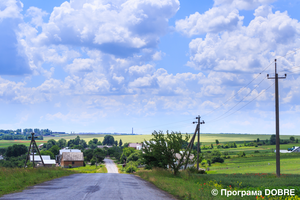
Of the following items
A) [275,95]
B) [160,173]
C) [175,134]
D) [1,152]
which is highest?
[275,95]

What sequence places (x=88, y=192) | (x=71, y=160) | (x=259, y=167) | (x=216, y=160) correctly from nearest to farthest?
(x=88, y=192) < (x=259, y=167) < (x=216, y=160) < (x=71, y=160)

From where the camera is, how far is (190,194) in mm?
15828

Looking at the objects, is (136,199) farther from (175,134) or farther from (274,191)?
(175,134)

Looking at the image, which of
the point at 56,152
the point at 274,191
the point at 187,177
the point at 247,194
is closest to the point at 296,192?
the point at 274,191

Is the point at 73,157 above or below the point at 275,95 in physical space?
below

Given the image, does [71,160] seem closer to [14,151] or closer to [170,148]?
[14,151]

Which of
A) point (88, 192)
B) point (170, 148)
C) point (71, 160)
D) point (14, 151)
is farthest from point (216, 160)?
point (14, 151)

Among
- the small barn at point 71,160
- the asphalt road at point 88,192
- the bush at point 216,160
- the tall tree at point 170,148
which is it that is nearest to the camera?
the asphalt road at point 88,192

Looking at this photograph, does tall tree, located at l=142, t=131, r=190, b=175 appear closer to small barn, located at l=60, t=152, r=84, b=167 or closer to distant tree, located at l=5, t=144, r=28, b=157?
small barn, located at l=60, t=152, r=84, b=167

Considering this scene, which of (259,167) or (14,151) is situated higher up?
(259,167)

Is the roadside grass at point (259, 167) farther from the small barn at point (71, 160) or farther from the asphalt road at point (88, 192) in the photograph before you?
the small barn at point (71, 160)

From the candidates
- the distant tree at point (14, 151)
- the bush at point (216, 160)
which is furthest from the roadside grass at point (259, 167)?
the distant tree at point (14, 151)

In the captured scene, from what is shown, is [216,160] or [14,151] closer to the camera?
[216,160]

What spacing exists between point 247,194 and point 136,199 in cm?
617
